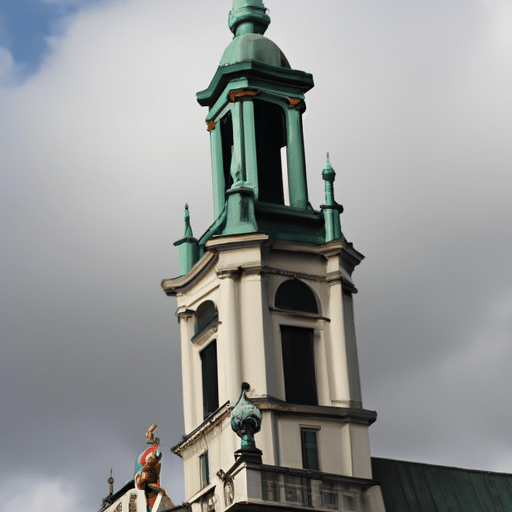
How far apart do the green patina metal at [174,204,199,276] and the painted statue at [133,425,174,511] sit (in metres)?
5.54

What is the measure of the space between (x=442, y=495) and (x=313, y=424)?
3945 mm

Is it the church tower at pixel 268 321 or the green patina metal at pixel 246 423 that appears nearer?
the green patina metal at pixel 246 423

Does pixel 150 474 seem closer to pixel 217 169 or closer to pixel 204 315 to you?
pixel 204 315

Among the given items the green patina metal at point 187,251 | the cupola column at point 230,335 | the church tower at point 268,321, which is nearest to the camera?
the church tower at point 268,321

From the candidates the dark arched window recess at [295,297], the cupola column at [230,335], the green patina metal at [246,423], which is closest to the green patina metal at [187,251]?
the cupola column at [230,335]

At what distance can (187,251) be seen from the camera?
145 ft

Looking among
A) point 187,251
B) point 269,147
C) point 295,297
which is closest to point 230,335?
point 295,297

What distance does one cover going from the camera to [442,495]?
40906mm

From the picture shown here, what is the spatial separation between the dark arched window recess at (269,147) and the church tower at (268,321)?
51mm

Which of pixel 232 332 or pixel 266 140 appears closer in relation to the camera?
pixel 232 332

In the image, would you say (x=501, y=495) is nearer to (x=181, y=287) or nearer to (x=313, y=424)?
(x=313, y=424)

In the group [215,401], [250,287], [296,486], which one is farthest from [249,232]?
[296,486]

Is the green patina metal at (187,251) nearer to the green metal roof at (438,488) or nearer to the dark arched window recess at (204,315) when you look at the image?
the dark arched window recess at (204,315)

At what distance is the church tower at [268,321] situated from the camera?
128 feet
